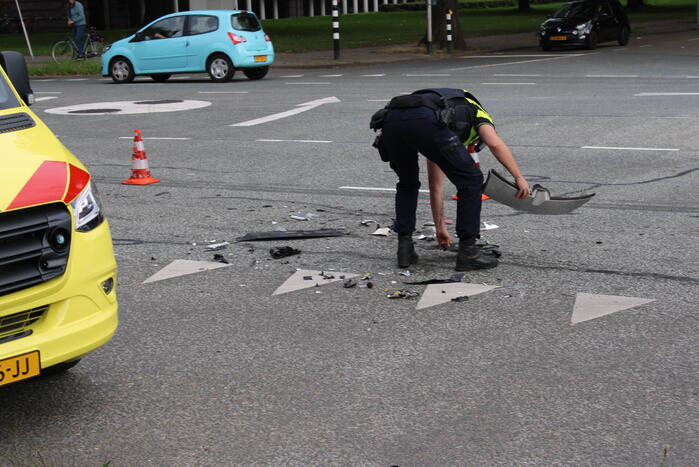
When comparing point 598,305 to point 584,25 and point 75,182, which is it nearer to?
point 75,182

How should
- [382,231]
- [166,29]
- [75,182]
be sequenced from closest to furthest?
1. [75,182]
2. [382,231]
3. [166,29]

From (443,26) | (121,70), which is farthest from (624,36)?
(121,70)

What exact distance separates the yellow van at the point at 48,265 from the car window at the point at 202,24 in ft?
65.6

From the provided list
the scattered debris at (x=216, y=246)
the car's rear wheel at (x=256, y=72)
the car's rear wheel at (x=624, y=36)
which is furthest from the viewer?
the car's rear wheel at (x=624, y=36)

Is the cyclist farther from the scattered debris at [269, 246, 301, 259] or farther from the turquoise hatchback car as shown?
the scattered debris at [269, 246, 301, 259]

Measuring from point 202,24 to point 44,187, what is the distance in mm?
20610

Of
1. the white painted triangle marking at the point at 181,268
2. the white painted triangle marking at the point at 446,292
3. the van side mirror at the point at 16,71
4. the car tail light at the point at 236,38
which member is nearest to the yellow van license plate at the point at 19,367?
the van side mirror at the point at 16,71

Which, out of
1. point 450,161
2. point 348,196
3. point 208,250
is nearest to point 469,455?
point 450,161

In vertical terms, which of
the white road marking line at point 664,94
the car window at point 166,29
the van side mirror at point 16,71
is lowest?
the white road marking line at point 664,94

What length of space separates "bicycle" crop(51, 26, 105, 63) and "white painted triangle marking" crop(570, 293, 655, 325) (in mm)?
27253

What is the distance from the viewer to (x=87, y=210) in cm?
480

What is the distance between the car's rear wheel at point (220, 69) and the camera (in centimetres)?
2430

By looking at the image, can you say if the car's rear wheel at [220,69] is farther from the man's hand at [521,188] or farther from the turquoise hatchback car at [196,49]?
the man's hand at [521,188]

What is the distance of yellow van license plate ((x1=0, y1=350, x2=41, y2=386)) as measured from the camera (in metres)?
4.34
